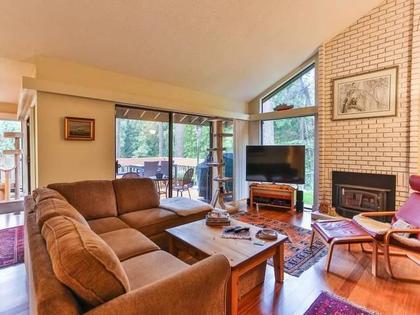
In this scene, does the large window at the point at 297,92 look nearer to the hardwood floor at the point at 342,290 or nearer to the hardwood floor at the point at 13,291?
the hardwood floor at the point at 342,290

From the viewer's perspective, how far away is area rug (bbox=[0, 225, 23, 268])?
8.43 ft

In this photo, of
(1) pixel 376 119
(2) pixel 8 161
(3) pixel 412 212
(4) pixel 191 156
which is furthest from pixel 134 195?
(2) pixel 8 161

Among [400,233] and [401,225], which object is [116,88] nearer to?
[400,233]

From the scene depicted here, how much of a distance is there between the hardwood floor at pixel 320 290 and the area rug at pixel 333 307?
0.05m

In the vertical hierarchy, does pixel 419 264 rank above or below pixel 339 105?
below

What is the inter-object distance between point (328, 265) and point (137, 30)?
3.55 metres

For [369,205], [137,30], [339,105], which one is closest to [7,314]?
[137,30]

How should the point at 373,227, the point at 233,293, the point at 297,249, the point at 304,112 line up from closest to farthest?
the point at 233,293
the point at 373,227
the point at 297,249
the point at 304,112

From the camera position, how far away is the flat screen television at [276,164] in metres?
4.54

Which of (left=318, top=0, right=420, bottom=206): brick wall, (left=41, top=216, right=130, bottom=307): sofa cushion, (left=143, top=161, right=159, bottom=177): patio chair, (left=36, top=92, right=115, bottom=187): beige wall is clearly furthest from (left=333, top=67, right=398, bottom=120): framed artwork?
(left=41, top=216, right=130, bottom=307): sofa cushion

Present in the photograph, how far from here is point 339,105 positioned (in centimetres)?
409

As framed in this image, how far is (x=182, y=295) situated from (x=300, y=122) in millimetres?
4586

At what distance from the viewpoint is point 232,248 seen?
1.93 metres

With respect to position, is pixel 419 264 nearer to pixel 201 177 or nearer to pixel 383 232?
pixel 383 232
